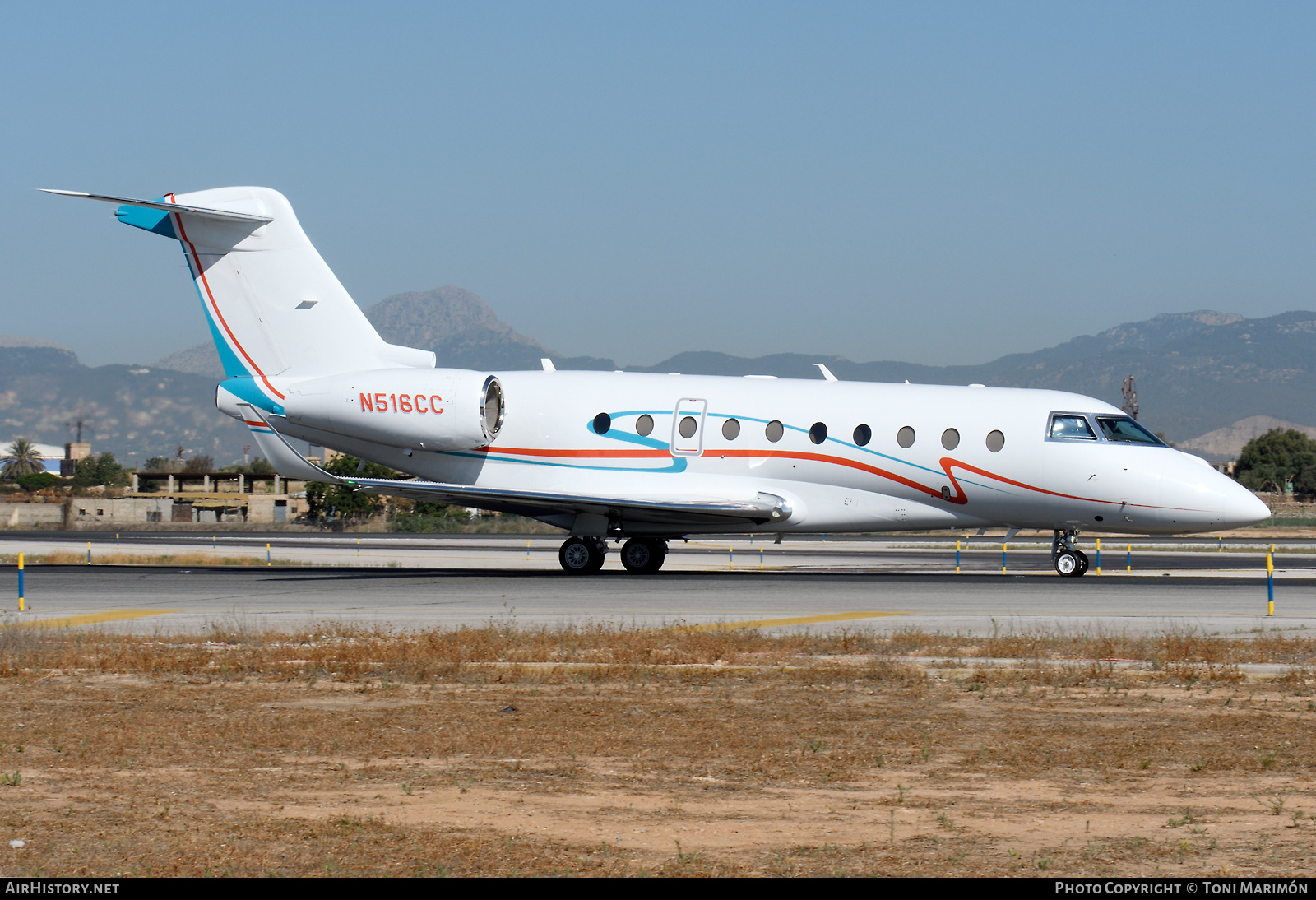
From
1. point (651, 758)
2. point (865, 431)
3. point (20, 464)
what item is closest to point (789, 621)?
point (865, 431)

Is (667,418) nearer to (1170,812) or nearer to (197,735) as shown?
(197,735)

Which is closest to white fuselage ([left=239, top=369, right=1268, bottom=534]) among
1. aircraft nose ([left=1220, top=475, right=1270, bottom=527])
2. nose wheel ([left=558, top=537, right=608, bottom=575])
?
aircraft nose ([left=1220, top=475, right=1270, bottom=527])

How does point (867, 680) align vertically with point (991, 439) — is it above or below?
below

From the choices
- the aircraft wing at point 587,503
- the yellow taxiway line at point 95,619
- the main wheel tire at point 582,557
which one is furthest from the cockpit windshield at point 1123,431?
the yellow taxiway line at point 95,619

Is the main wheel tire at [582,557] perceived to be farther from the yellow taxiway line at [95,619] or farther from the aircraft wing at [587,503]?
the yellow taxiway line at [95,619]

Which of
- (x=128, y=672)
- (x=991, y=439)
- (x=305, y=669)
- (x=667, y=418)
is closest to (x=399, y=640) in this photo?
(x=305, y=669)

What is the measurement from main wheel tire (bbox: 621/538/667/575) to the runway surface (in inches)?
19.7

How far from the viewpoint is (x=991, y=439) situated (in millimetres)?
24984

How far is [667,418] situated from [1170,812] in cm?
1886

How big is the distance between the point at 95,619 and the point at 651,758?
38.9 feet

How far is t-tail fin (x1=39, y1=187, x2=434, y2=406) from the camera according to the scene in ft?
87.1

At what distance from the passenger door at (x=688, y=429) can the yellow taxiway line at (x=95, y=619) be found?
1030 cm

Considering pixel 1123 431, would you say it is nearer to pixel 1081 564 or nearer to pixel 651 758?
pixel 1081 564

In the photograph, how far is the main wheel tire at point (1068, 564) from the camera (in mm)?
25953
